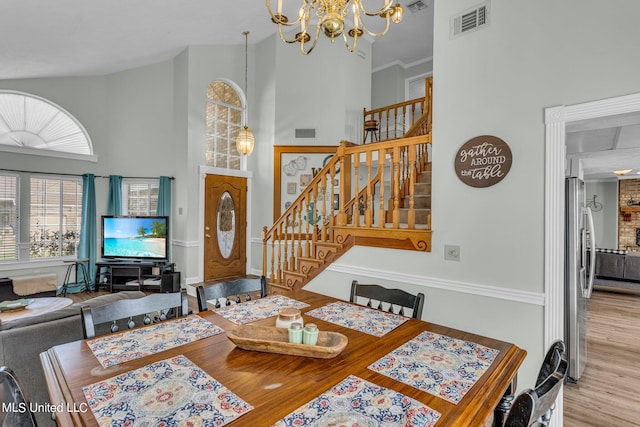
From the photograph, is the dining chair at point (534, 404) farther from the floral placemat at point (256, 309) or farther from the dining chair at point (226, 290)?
the dining chair at point (226, 290)

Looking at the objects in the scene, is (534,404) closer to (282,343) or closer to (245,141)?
(282,343)

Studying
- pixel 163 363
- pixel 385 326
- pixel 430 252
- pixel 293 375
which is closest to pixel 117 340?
pixel 163 363

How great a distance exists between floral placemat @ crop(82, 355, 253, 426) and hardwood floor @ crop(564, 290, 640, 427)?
262cm

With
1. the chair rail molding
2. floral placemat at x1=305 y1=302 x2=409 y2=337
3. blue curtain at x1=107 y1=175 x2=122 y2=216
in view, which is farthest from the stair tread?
blue curtain at x1=107 y1=175 x2=122 y2=216

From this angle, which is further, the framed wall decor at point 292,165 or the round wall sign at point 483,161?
the framed wall decor at point 292,165

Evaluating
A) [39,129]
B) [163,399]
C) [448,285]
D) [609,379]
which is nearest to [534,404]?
[163,399]

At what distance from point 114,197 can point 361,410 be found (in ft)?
22.1

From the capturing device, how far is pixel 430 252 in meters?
2.79

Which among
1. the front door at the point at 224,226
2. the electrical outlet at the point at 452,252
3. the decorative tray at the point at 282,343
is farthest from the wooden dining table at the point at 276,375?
the front door at the point at 224,226

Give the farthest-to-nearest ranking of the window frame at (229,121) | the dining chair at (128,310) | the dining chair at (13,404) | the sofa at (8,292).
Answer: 1. the window frame at (229,121)
2. the sofa at (8,292)
3. the dining chair at (128,310)
4. the dining chair at (13,404)

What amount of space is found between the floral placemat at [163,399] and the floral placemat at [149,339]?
17 cm

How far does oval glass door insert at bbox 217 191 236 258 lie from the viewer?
6.50m

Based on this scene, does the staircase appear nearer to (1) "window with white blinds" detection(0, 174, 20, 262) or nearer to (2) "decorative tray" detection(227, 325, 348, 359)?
(2) "decorative tray" detection(227, 325, 348, 359)

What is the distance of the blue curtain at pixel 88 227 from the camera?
19.5 ft
